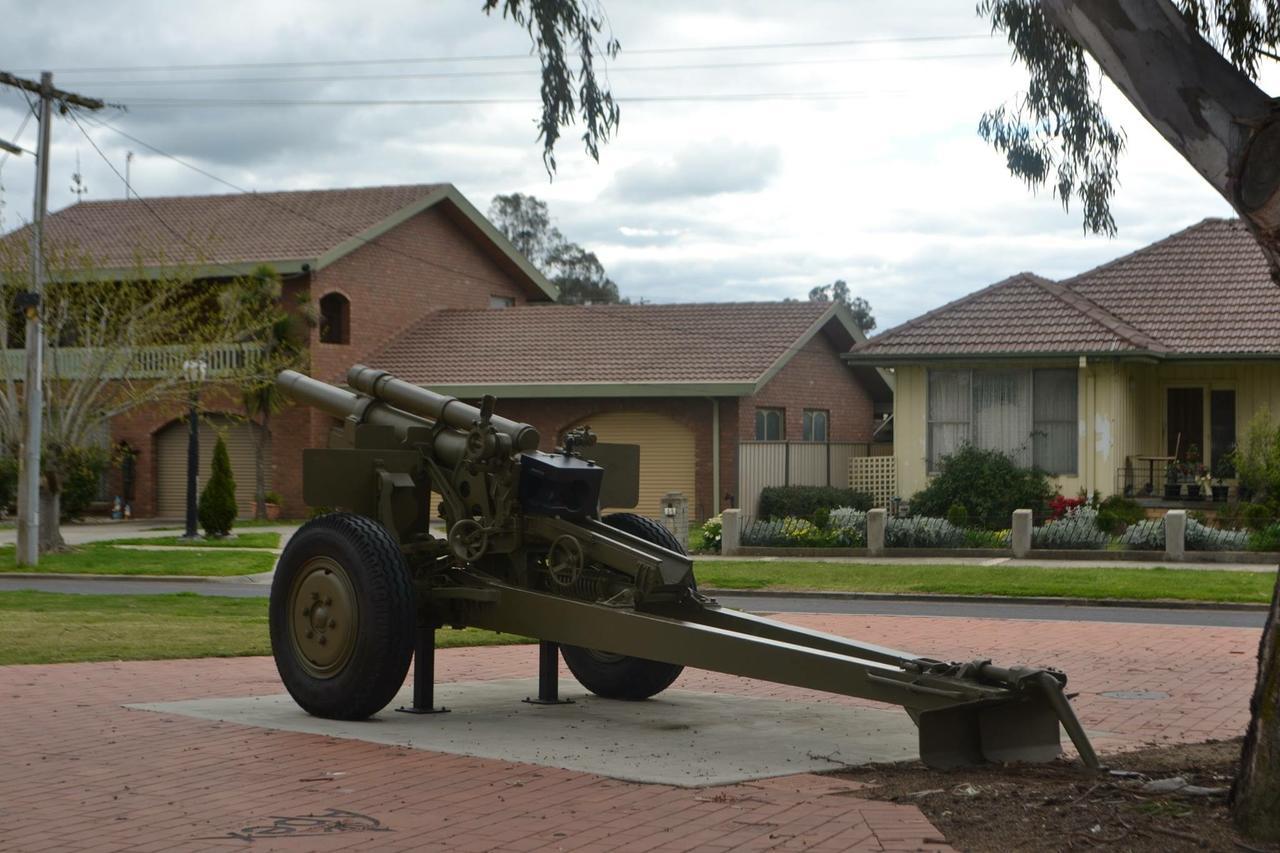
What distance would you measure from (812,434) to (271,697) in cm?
2699

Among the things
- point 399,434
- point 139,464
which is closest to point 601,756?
point 399,434

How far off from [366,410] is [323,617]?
1702 mm

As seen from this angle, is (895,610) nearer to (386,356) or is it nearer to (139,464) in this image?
(386,356)

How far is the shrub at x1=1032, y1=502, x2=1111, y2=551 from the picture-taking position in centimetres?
2450

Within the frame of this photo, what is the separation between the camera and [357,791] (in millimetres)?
7223

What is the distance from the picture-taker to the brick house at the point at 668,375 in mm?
32906

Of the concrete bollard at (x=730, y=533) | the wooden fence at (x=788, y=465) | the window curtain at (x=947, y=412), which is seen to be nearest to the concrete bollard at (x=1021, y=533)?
the concrete bollard at (x=730, y=533)

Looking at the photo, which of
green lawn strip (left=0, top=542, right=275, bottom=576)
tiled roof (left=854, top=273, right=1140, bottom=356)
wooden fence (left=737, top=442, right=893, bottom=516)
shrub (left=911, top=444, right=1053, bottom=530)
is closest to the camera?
green lawn strip (left=0, top=542, right=275, bottom=576)

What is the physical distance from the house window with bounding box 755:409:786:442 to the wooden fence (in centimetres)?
105

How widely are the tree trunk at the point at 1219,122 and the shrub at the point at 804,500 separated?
79.1ft

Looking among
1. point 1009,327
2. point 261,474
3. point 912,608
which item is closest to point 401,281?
point 261,474

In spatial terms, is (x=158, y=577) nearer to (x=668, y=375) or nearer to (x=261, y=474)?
(x=668, y=375)

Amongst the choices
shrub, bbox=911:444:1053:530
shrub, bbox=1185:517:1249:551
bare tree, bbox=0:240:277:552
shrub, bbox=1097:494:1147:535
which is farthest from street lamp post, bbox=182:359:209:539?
shrub, bbox=1185:517:1249:551

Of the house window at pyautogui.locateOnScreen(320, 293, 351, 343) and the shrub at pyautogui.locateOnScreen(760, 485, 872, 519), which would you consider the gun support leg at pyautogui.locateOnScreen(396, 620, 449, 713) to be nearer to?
the shrub at pyautogui.locateOnScreen(760, 485, 872, 519)
